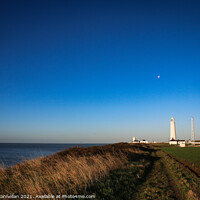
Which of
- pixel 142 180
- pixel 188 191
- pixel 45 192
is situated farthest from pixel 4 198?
pixel 188 191

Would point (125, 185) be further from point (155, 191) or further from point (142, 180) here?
point (142, 180)

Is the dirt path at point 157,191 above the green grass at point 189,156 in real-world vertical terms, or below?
above

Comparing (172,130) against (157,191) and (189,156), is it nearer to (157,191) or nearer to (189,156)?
(189,156)

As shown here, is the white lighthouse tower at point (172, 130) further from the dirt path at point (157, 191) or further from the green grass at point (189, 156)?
the dirt path at point (157, 191)

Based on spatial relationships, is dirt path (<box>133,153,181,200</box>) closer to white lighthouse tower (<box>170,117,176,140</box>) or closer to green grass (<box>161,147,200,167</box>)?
green grass (<box>161,147,200,167</box>)

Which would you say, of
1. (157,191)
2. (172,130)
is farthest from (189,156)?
(172,130)

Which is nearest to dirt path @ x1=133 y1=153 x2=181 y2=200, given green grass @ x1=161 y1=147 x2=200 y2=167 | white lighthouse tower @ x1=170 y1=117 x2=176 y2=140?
green grass @ x1=161 y1=147 x2=200 y2=167

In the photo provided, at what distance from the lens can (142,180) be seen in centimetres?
1080

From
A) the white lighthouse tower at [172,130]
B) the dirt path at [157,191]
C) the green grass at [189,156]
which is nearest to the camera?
the dirt path at [157,191]

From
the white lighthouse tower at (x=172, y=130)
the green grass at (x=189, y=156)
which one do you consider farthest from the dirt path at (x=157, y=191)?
the white lighthouse tower at (x=172, y=130)

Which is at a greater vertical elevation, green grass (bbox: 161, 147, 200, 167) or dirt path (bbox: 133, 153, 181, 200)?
dirt path (bbox: 133, 153, 181, 200)

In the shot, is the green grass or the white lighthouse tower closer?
the green grass

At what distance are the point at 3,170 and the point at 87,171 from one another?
253 inches

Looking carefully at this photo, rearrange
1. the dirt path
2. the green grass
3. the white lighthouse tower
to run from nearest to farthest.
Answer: the dirt path, the green grass, the white lighthouse tower
